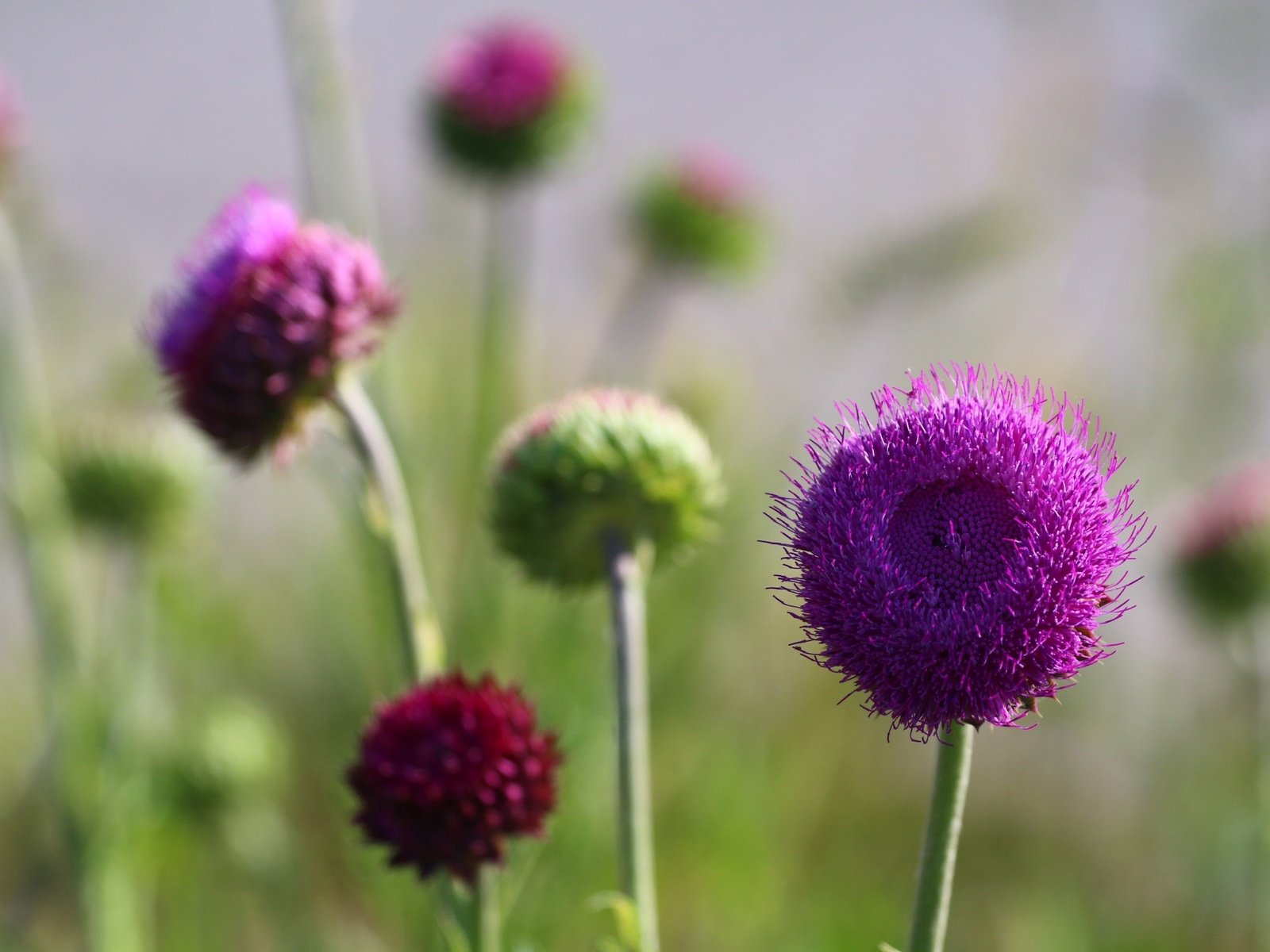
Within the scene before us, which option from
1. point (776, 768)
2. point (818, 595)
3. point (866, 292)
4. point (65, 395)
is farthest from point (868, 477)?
point (65, 395)

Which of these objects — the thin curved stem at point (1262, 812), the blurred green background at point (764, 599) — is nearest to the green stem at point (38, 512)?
the blurred green background at point (764, 599)

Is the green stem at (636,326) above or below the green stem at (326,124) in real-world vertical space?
below

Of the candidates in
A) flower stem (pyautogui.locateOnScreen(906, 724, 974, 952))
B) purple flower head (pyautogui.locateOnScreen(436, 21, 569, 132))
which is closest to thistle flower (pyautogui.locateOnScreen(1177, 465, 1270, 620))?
purple flower head (pyautogui.locateOnScreen(436, 21, 569, 132))

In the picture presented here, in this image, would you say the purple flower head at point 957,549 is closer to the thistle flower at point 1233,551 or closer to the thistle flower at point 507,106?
Answer: the thistle flower at point 1233,551

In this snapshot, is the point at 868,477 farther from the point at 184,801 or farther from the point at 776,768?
the point at 776,768

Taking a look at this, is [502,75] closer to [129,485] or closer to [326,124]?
[326,124]

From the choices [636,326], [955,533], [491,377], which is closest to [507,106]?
[636,326]

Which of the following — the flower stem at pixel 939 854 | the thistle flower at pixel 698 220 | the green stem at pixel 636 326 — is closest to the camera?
the flower stem at pixel 939 854
